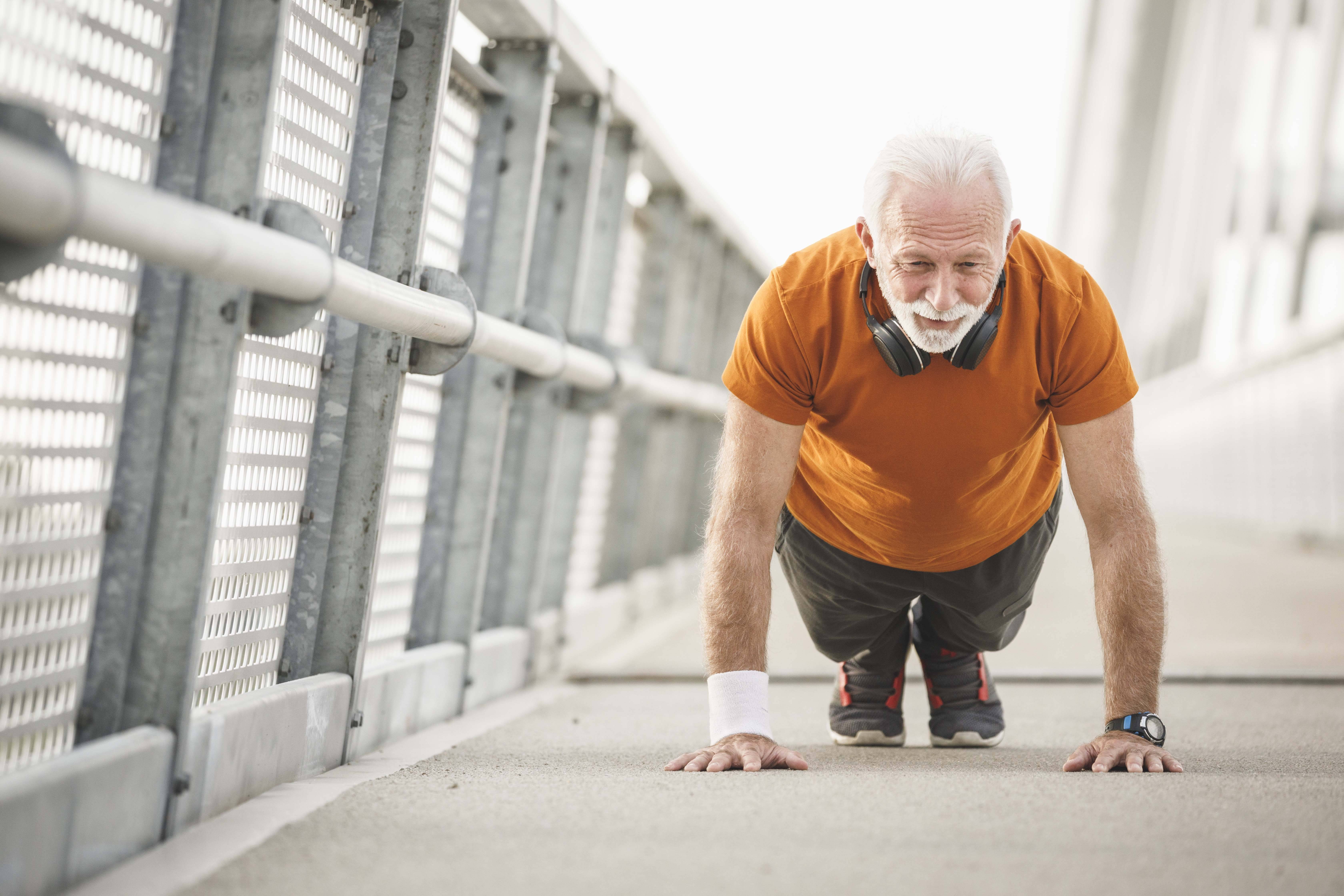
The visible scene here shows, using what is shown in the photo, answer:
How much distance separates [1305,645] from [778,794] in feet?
12.2

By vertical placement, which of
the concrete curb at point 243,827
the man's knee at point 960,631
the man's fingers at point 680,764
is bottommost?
the concrete curb at point 243,827

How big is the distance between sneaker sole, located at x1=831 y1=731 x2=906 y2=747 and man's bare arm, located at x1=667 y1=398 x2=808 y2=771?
555 millimetres

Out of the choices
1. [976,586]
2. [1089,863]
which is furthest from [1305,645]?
[1089,863]

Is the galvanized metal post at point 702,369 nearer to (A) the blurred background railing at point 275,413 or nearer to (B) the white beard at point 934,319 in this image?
(A) the blurred background railing at point 275,413

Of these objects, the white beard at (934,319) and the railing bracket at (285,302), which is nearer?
the railing bracket at (285,302)

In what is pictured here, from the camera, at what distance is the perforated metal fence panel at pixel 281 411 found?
2193mm

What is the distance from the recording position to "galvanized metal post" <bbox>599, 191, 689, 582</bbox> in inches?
239

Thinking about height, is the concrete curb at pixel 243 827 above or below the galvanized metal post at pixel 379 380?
below

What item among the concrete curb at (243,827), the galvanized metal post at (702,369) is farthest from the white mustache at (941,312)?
the galvanized metal post at (702,369)

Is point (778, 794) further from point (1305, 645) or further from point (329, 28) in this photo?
point (1305, 645)

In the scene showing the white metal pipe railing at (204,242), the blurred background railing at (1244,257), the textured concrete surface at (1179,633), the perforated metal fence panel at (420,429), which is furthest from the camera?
the blurred background railing at (1244,257)

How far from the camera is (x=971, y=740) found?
281 cm

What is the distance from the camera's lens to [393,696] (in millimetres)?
2812

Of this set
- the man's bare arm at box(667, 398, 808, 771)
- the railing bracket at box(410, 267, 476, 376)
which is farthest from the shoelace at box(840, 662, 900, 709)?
the railing bracket at box(410, 267, 476, 376)
